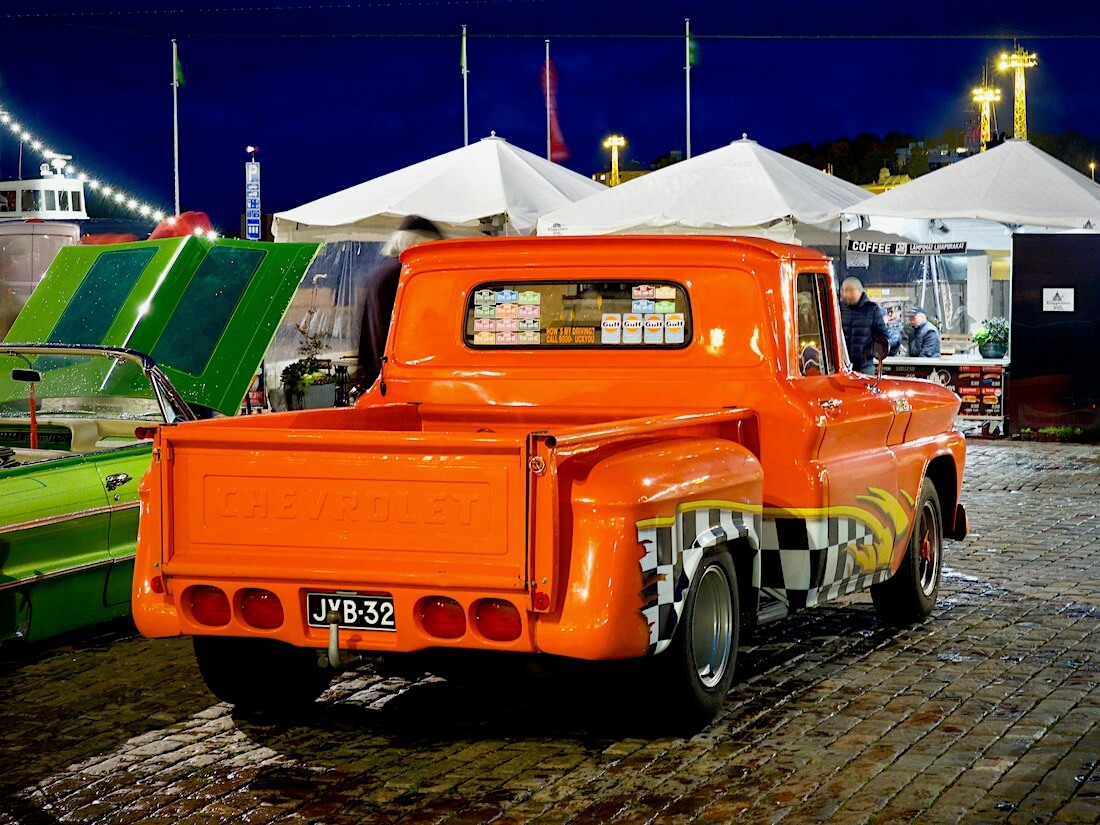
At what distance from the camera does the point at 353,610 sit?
5.38m

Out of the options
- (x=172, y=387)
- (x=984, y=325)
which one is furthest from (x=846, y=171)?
(x=172, y=387)

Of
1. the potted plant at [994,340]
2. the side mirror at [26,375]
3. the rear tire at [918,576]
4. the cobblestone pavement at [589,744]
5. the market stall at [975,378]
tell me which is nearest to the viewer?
the cobblestone pavement at [589,744]

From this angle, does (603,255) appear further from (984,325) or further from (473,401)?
(984,325)

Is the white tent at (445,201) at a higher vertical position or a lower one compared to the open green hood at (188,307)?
higher

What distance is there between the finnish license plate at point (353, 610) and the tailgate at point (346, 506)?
0.08 m

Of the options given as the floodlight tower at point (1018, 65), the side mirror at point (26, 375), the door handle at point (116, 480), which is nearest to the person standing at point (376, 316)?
the side mirror at point (26, 375)

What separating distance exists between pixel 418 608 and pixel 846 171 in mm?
83420

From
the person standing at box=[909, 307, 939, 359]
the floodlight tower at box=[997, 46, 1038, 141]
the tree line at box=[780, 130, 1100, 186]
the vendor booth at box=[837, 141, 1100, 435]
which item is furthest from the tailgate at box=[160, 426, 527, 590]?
the tree line at box=[780, 130, 1100, 186]

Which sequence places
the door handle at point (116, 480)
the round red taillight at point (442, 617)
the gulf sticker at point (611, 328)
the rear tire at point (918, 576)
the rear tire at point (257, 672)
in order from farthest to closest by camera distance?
the rear tire at point (918, 576) < the door handle at point (116, 480) < the gulf sticker at point (611, 328) < the rear tire at point (257, 672) < the round red taillight at point (442, 617)

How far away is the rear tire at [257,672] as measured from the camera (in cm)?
602

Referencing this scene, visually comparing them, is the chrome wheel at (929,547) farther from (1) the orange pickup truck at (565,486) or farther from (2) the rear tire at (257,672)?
(2) the rear tire at (257,672)

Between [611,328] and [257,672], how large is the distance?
2.13 meters

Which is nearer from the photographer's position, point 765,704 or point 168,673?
point 765,704

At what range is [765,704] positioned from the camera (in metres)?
6.30
